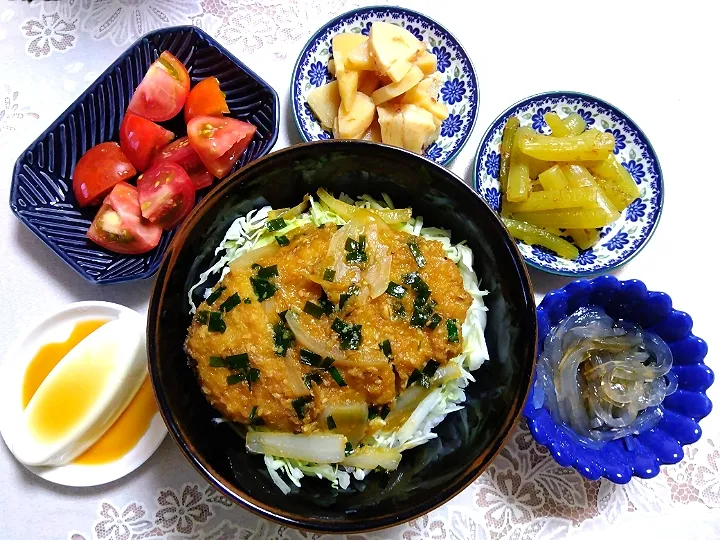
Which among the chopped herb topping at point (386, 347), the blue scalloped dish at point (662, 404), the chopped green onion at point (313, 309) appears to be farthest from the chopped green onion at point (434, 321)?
the blue scalloped dish at point (662, 404)

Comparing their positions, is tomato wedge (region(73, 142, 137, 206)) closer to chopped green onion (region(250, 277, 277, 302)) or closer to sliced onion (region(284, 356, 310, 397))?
chopped green onion (region(250, 277, 277, 302))

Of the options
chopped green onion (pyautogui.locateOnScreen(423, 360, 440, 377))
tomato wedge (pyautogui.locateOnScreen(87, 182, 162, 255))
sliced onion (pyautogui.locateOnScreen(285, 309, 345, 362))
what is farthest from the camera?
tomato wedge (pyautogui.locateOnScreen(87, 182, 162, 255))

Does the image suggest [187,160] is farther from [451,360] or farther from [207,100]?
[451,360]

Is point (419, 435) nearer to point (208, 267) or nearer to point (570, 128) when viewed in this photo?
point (208, 267)

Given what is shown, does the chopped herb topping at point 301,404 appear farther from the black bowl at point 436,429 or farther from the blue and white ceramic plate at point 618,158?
the blue and white ceramic plate at point 618,158

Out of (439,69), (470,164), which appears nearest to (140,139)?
(439,69)

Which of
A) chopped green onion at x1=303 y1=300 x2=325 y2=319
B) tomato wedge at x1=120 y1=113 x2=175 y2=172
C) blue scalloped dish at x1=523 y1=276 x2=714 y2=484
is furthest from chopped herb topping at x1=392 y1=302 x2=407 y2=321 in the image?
tomato wedge at x1=120 y1=113 x2=175 y2=172
